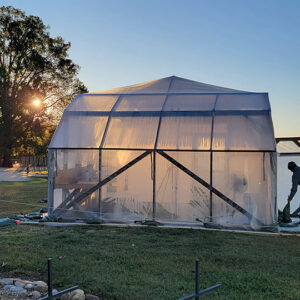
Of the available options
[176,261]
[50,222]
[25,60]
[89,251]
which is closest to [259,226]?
[176,261]

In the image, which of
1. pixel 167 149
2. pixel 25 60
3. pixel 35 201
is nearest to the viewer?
pixel 167 149

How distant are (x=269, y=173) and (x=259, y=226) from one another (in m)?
1.42

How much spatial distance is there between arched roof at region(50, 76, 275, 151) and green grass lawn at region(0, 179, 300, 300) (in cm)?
266

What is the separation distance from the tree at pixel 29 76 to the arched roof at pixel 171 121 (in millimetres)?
21007

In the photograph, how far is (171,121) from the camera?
1177 centimetres

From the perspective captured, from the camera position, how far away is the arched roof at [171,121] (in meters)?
11.0

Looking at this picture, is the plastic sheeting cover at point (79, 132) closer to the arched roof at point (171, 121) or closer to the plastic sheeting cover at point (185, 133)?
the arched roof at point (171, 121)

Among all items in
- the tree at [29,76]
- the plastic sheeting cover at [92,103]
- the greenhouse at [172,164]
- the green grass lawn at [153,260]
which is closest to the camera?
the green grass lawn at [153,260]

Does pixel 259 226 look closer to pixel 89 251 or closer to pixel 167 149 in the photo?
pixel 167 149

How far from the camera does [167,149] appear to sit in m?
11.0

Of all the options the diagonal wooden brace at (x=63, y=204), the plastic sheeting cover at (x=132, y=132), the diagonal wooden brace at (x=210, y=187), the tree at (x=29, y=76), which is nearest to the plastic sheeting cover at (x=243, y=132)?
the diagonal wooden brace at (x=210, y=187)

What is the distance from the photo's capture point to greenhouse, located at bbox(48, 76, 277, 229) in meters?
10.6

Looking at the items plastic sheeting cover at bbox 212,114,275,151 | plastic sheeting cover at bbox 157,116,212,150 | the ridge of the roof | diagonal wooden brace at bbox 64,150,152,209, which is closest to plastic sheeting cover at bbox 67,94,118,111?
the ridge of the roof

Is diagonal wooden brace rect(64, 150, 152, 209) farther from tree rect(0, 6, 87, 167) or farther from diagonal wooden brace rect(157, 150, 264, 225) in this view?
tree rect(0, 6, 87, 167)
